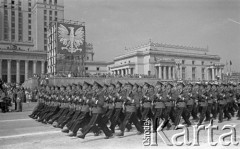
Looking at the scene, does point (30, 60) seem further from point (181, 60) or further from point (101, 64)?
point (181, 60)

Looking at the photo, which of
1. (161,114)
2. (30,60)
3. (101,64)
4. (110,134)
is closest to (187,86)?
(161,114)

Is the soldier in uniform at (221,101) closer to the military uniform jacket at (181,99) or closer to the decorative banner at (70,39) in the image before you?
the military uniform jacket at (181,99)

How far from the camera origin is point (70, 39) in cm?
4588

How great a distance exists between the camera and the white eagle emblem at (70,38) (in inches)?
1777

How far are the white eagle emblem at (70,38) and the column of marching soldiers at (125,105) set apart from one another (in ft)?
105

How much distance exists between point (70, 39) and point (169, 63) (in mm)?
41170

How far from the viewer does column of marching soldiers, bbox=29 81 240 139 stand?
9.57m

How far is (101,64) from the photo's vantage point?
82.0m

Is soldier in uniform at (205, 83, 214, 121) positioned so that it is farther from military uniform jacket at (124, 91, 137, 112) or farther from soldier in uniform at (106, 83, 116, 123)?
soldier in uniform at (106, 83, 116, 123)

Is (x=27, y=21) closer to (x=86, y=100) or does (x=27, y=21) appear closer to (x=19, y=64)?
(x=19, y=64)

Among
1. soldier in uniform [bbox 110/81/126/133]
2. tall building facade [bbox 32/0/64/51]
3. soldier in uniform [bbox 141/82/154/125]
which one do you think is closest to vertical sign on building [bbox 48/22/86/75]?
soldier in uniform [bbox 141/82/154/125]

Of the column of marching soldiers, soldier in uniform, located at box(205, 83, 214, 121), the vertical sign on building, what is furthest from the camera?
the vertical sign on building

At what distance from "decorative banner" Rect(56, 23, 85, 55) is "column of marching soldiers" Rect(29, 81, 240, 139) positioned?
31.8 metres

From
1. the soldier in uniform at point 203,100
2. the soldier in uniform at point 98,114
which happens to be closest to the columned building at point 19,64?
the soldier in uniform at point 203,100
